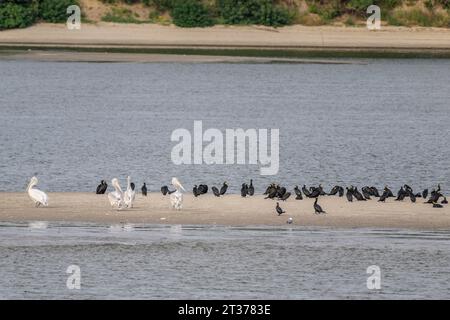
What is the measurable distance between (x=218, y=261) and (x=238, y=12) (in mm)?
66631

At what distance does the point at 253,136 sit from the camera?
61.7m

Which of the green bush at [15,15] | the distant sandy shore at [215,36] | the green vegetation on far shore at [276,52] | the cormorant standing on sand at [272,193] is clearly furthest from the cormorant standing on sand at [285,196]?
the green bush at [15,15]

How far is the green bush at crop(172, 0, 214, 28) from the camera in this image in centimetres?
9906

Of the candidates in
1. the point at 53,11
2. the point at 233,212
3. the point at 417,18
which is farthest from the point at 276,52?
the point at 233,212

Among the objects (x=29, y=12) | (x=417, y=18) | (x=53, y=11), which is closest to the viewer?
(x=29, y=12)

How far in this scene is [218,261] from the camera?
Answer: 33.9 metres

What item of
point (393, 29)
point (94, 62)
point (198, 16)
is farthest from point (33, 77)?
point (393, 29)

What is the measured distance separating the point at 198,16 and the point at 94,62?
7754 mm

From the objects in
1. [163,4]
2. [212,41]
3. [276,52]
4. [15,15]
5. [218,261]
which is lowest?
[218,261]

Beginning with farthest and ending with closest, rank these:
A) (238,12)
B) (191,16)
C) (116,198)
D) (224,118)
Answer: (238,12) < (191,16) < (224,118) < (116,198)

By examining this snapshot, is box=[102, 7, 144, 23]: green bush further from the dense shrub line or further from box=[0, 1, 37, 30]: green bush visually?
box=[0, 1, 37, 30]: green bush

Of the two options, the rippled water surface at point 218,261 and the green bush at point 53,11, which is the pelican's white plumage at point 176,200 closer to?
the rippled water surface at point 218,261

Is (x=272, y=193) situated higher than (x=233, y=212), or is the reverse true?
(x=272, y=193)

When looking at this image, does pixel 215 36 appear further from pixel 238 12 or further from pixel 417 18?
pixel 417 18
